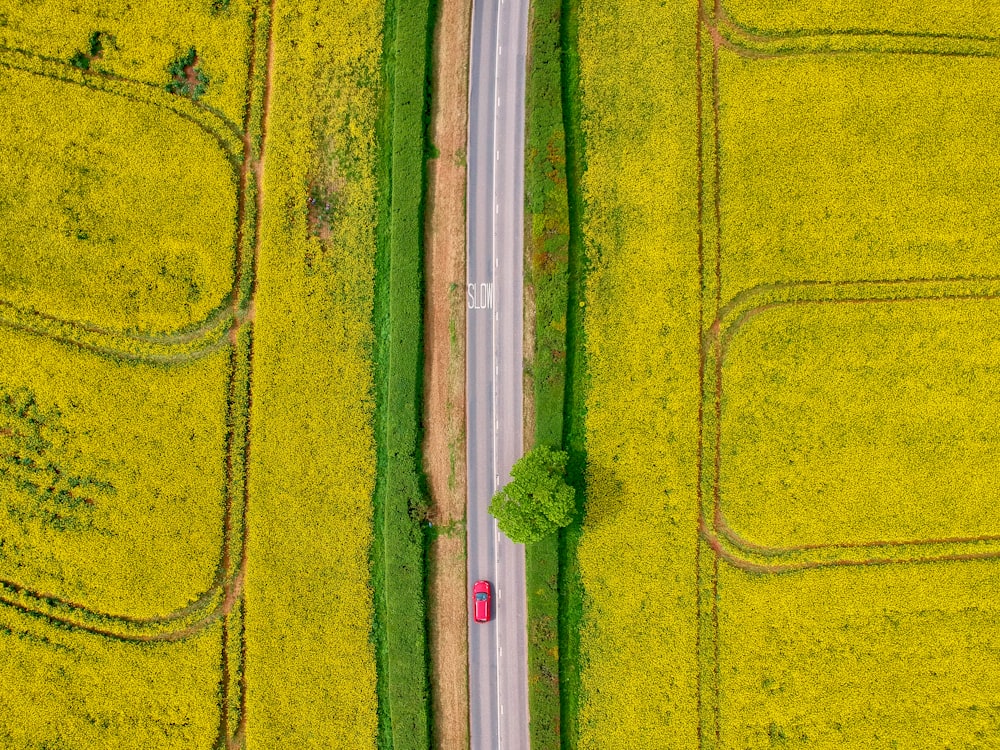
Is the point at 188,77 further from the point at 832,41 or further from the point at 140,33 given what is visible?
the point at 832,41

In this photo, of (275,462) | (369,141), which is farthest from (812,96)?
(275,462)

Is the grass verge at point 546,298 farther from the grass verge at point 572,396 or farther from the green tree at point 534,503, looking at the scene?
the green tree at point 534,503

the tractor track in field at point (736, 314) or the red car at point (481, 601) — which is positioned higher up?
the tractor track in field at point (736, 314)

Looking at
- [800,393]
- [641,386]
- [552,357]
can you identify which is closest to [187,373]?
[552,357]

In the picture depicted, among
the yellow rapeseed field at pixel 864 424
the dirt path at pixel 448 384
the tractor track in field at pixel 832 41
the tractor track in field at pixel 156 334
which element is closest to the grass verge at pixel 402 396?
the dirt path at pixel 448 384

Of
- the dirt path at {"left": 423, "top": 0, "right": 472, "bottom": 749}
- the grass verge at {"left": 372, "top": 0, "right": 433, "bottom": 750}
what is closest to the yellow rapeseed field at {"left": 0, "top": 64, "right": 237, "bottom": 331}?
the grass verge at {"left": 372, "top": 0, "right": 433, "bottom": 750}

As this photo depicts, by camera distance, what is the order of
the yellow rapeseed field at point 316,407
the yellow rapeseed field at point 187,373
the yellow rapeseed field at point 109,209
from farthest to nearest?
the yellow rapeseed field at point 109,209 < the yellow rapeseed field at point 187,373 < the yellow rapeseed field at point 316,407
